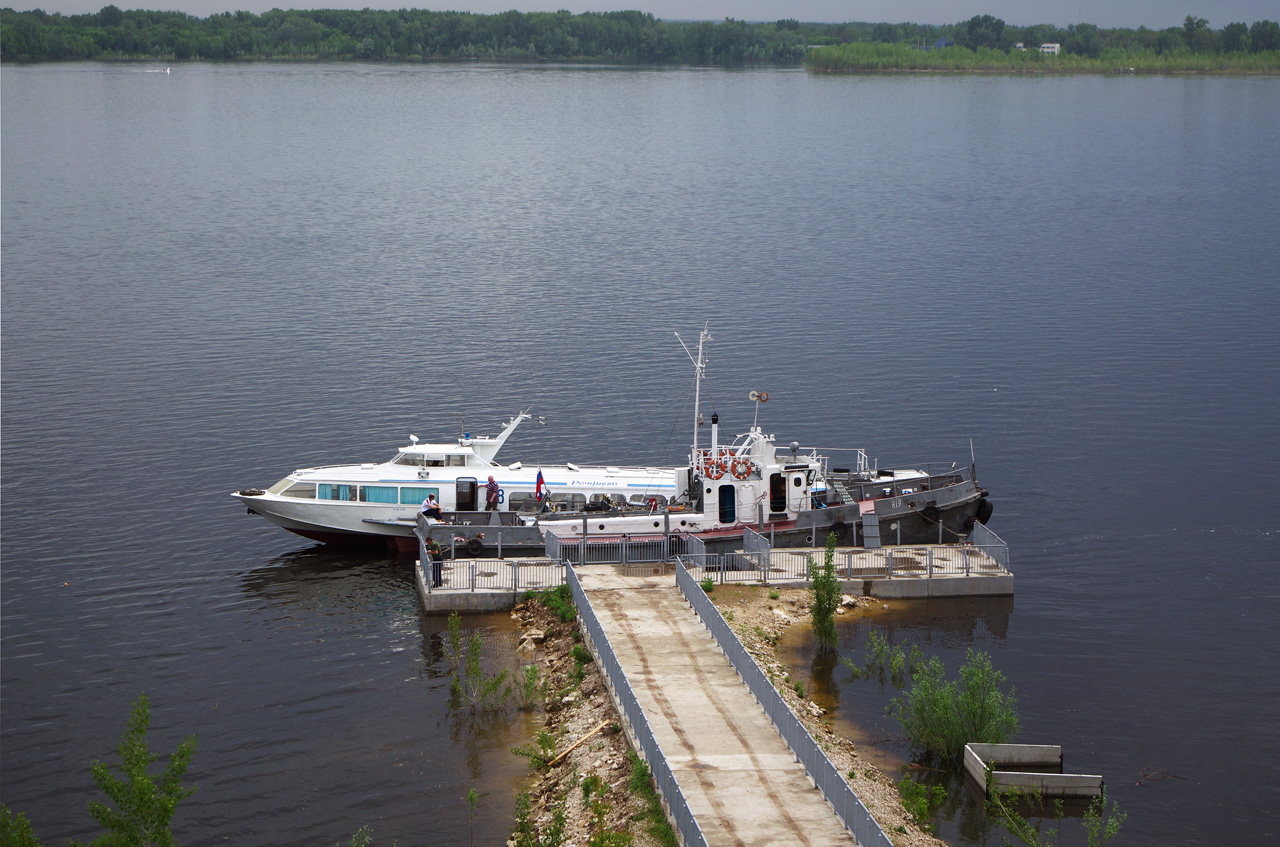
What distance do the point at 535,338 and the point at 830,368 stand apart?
66.3ft

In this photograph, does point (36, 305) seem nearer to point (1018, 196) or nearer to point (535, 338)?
point (535, 338)

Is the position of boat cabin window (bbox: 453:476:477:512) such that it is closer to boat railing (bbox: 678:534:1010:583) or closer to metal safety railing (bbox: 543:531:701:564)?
metal safety railing (bbox: 543:531:701:564)

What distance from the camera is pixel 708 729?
28.9 metres

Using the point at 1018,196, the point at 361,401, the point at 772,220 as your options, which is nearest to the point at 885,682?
the point at 361,401

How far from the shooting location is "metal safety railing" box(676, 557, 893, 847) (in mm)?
23438

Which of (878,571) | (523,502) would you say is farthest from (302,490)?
(878,571)

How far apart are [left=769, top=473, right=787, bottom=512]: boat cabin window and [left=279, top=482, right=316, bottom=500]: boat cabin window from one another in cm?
1780

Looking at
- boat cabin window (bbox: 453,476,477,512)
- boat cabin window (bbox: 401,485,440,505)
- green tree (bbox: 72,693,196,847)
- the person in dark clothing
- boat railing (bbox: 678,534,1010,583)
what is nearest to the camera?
green tree (bbox: 72,693,196,847)

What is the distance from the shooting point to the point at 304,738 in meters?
34.6

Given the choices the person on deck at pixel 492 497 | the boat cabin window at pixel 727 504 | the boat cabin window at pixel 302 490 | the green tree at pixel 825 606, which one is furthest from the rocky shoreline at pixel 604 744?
the boat cabin window at pixel 302 490

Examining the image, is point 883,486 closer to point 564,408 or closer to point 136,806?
point 564,408

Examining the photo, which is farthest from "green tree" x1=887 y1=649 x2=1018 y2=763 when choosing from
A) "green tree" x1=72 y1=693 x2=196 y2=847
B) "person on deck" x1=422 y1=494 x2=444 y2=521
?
"person on deck" x1=422 y1=494 x2=444 y2=521

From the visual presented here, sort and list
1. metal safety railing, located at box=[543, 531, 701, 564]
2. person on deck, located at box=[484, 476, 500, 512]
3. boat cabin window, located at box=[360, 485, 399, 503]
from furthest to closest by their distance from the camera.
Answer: boat cabin window, located at box=[360, 485, 399, 503]
person on deck, located at box=[484, 476, 500, 512]
metal safety railing, located at box=[543, 531, 701, 564]

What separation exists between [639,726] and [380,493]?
874 inches
